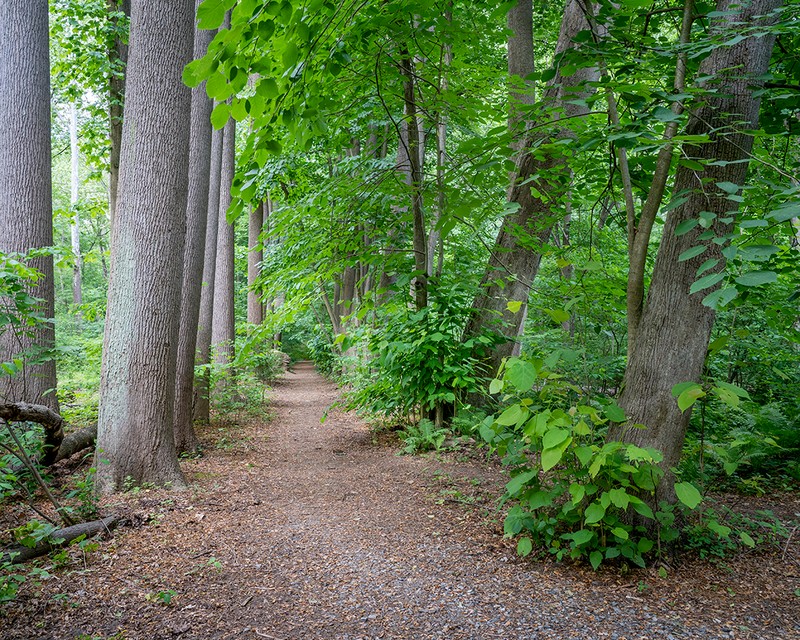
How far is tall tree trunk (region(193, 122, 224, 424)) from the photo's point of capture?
903 cm

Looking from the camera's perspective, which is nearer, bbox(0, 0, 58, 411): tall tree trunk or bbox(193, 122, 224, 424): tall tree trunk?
bbox(0, 0, 58, 411): tall tree trunk

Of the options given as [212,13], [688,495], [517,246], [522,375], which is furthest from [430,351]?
[212,13]

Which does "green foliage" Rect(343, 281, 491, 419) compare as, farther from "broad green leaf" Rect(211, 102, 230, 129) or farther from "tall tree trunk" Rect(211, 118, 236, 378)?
"tall tree trunk" Rect(211, 118, 236, 378)

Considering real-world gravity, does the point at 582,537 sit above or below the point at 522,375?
below

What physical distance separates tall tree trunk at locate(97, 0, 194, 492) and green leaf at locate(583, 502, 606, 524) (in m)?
4.08

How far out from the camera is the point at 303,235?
21.1 feet

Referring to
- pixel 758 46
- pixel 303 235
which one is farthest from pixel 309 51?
pixel 303 235

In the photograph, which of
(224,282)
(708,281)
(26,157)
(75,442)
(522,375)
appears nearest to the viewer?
(708,281)

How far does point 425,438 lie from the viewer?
Result: 678 centimetres

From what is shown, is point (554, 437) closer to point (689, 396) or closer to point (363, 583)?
point (689, 396)

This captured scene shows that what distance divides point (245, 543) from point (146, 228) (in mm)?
3194

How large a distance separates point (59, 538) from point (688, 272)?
4.62m

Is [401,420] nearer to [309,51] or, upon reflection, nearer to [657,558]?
[657,558]

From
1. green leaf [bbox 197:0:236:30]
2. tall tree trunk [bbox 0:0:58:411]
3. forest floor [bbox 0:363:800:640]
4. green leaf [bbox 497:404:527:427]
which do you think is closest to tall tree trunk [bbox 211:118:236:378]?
tall tree trunk [bbox 0:0:58:411]
